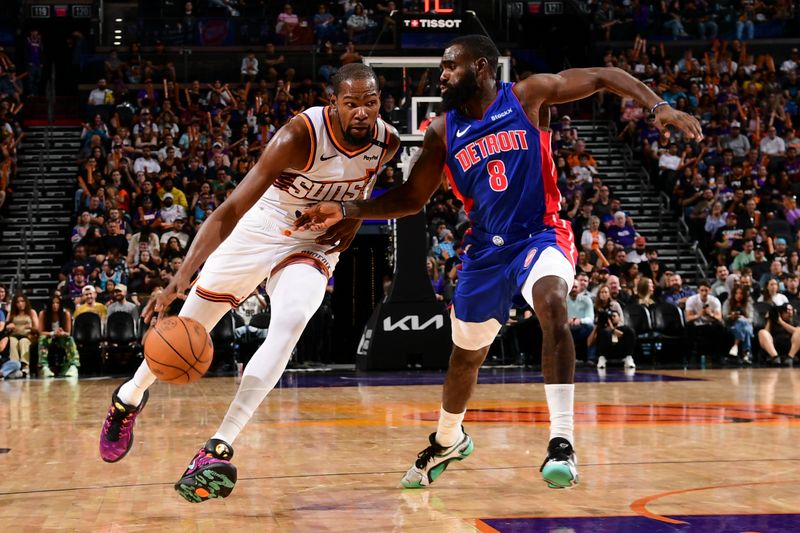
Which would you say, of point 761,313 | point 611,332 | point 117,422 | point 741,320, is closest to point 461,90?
point 117,422

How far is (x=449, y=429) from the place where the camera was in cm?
492

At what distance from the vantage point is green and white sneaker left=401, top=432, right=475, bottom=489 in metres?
4.73

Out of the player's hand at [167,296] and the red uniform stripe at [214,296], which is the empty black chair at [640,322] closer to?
the red uniform stripe at [214,296]

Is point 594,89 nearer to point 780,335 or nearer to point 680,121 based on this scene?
point 680,121

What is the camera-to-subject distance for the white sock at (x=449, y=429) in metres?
4.91

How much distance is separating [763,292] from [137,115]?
10721mm

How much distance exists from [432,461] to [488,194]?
50.0 inches

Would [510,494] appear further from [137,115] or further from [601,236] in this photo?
[137,115]

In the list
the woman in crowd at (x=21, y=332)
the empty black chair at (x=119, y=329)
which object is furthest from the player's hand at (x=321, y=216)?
the woman in crowd at (x=21, y=332)

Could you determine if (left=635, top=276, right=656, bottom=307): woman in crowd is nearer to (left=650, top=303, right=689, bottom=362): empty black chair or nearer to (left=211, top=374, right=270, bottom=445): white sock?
(left=650, top=303, right=689, bottom=362): empty black chair

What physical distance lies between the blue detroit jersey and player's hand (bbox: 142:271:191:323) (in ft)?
4.58

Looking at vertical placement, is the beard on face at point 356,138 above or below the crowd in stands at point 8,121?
below

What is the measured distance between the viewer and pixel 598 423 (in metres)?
7.04

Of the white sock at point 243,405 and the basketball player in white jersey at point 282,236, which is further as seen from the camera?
the basketball player in white jersey at point 282,236
